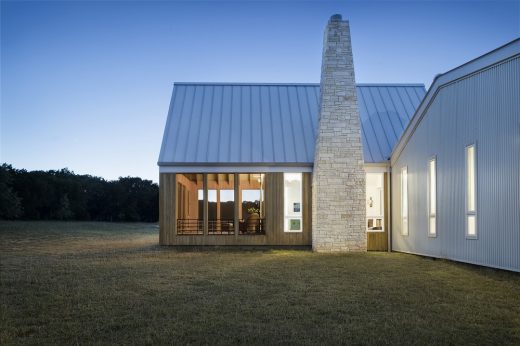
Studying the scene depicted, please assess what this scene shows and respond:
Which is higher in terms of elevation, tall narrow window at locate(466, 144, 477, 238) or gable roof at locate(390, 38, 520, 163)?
gable roof at locate(390, 38, 520, 163)

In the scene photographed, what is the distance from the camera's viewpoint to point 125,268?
12.1 meters

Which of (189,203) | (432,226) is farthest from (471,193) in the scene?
(189,203)

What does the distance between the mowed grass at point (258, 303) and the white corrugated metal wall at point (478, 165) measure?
0.63m

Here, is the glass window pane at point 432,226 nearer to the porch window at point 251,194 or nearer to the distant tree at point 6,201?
the porch window at point 251,194

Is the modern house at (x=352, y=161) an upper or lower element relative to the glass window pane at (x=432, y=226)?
upper

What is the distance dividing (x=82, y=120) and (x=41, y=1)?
20082mm

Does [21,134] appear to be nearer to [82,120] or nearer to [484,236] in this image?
[82,120]

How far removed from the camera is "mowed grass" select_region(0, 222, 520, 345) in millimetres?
5645

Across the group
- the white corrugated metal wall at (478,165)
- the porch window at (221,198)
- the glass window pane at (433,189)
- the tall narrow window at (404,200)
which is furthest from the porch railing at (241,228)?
the glass window pane at (433,189)

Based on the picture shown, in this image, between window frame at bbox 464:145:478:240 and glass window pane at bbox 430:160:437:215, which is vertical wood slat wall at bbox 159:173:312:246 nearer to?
glass window pane at bbox 430:160:437:215

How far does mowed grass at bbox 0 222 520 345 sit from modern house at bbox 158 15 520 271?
1.87 metres

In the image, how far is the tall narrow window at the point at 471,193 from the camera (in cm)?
1164

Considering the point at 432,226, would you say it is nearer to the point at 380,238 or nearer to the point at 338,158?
the point at 380,238

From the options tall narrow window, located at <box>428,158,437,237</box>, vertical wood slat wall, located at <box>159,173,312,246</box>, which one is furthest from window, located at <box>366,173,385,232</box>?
tall narrow window, located at <box>428,158,437,237</box>
